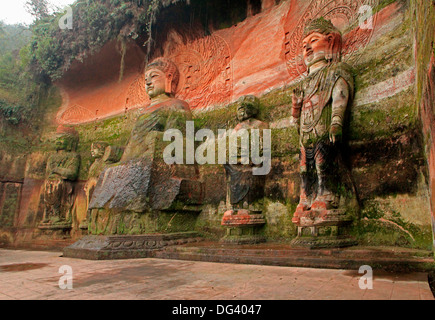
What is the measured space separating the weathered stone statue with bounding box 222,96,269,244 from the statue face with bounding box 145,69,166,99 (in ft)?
7.20

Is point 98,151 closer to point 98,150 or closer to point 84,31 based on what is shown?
point 98,150

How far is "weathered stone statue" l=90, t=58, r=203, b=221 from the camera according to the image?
5.07 m

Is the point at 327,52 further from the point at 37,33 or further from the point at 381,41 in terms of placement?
the point at 37,33

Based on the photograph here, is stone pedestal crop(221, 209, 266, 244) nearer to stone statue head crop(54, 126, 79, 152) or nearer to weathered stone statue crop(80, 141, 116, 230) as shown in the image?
weathered stone statue crop(80, 141, 116, 230)

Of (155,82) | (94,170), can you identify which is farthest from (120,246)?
(155,82)

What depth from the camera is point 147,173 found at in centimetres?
514

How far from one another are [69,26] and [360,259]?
7.90 m

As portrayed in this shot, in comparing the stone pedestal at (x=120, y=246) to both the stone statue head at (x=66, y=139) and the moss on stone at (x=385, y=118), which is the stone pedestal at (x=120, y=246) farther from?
the stone statue head at (x=66, y=139)

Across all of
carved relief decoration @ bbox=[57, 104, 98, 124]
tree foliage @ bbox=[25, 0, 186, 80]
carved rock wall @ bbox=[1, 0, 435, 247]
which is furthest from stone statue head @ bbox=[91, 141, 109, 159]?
tree foliage @ bbox=[25, 0, 186, 80]

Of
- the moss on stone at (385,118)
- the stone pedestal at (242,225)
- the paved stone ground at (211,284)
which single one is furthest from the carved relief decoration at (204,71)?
the paved stone ground at (211,284)

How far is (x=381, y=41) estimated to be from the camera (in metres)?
4.22

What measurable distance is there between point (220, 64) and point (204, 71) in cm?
40

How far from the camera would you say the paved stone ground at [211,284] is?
2.11 meters

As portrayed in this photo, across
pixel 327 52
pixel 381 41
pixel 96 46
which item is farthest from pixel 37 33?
pixel 381 41
